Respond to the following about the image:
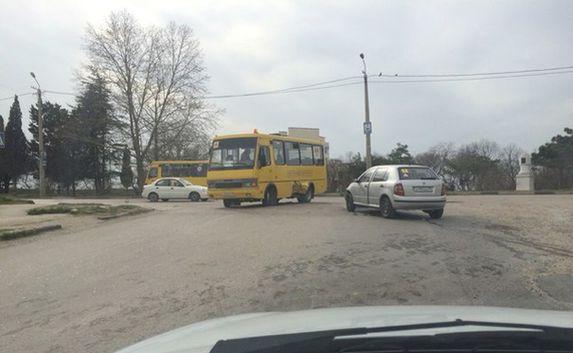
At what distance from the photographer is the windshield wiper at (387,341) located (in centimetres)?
239

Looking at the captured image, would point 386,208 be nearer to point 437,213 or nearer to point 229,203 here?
point 437,213

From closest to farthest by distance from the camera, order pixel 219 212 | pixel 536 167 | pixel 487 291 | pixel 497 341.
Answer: pixel 497 341 < pixel 487 291 < pixel 219 212 < pixel 536 167

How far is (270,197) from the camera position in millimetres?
23266

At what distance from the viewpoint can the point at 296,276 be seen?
8859mm

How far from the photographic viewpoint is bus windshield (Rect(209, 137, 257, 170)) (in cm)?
2244

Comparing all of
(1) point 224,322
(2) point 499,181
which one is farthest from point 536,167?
(1) point 224,322

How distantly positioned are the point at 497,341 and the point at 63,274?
8.73 meters

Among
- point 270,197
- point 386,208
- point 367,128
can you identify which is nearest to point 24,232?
point 386,208

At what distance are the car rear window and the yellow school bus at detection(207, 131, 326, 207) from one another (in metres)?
6.72

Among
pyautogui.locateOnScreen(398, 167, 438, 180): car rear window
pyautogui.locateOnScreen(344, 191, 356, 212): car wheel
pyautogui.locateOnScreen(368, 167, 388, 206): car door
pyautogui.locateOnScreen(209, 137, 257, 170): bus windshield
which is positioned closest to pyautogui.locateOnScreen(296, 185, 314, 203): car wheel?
pyautogui.locateOnScreen(209, 137, 257, 170): bus windshield

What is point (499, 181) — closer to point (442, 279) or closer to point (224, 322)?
point (442, 279)

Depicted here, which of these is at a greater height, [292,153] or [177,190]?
[292,153]

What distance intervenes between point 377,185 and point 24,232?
9779 millimetres

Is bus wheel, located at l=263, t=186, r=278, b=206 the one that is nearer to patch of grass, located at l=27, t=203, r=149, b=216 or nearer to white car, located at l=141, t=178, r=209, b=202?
patch of grass, located at l=27, t=203, r=149, b=216
